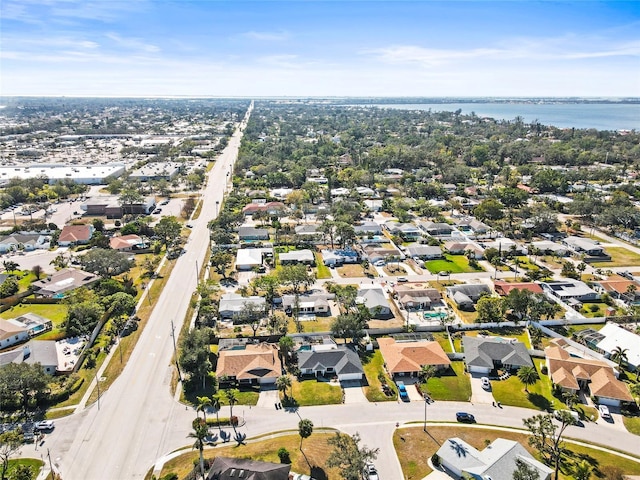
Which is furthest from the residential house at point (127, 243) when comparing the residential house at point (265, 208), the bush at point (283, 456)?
the bush at point (283, 456)

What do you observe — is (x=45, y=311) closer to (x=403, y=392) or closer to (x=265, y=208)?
(x=403, y=392)

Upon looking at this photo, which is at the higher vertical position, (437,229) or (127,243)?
(437,229)

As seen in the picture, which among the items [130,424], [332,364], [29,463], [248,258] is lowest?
[130,424]

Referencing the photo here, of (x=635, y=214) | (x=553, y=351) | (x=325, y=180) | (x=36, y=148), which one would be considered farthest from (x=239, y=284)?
(x=36, y=148)

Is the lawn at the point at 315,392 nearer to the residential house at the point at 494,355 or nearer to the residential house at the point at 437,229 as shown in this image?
the residential house at the point at 494,355

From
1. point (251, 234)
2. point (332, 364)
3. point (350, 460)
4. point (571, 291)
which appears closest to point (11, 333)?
point (332, 364)
